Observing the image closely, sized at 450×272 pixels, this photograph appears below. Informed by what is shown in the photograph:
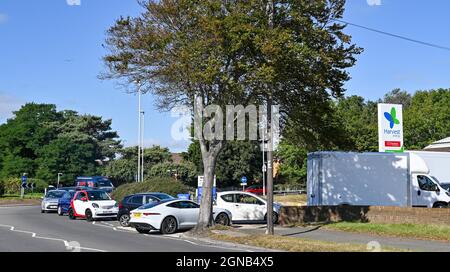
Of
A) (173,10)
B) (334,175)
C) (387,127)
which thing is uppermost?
(173,10)

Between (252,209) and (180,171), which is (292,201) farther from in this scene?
(252,209)

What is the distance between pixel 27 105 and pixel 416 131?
5773cm

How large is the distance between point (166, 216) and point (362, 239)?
294 inches

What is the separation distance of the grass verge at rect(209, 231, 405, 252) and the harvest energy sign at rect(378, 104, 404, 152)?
11.8 m

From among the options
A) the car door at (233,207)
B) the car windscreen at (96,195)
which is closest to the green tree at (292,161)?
the car windscreen at (96,195)

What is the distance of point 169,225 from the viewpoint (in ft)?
71.9

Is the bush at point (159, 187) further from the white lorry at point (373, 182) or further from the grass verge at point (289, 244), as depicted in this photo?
the grass verge at point (289, 244)

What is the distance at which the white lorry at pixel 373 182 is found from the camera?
93.0 ft

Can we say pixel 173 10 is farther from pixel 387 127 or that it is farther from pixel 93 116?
pixel 93 116

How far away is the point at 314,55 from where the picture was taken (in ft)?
63.4

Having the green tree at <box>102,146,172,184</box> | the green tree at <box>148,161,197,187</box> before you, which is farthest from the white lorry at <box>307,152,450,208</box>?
the green tree at <box>102,146,172,184</box>

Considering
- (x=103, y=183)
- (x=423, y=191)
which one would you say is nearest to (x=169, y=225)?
(x=423, y=191)
